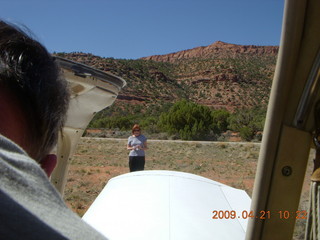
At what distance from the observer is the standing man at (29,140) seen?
637 millimetres

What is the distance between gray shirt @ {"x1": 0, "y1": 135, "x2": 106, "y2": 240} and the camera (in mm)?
616

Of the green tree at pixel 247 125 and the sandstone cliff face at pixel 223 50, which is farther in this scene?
the sandstone cliff face at pixel 223 50

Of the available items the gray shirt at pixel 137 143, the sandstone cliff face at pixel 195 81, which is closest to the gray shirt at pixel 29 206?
the gray shirt at pixel 137 143

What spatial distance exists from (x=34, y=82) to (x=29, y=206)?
0.44 m

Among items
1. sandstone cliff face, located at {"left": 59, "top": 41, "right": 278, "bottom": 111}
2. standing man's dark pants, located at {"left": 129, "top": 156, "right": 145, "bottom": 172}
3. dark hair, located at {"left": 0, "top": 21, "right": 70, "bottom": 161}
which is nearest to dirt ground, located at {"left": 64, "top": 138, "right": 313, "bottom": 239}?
standing man's dark pants, located at {"left": 129, "top": 156, "right": 145, "bottom": 172}

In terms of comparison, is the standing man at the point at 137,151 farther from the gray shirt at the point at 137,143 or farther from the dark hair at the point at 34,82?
the dark hair at the point at 34,82

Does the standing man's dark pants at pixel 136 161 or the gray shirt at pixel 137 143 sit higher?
the gray shirt at pixel 137 143

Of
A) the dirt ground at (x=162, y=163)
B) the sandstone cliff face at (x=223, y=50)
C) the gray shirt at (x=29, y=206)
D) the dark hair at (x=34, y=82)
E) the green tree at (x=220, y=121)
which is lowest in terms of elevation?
the dirt ground at (x=162, y=163)

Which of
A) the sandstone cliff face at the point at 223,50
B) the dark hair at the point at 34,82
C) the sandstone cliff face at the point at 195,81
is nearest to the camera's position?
the dark hair at the point at 34,82

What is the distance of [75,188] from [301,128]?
12.6m

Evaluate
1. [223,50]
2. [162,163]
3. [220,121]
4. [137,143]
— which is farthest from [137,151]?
[223,50]

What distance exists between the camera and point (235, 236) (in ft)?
8.99

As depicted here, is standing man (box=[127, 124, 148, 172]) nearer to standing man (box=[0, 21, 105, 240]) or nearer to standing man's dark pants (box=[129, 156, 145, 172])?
standing man's dark pants (box=[129, 156, 145, 172])

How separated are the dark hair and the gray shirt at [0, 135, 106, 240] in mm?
257
